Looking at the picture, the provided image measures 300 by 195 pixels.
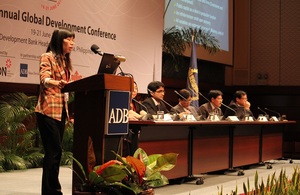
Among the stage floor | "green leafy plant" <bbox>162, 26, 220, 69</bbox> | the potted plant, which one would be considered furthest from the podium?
"green leafy plant" <bbox>162, 26, 220, 69</bbox>

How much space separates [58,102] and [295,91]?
9.29 meters

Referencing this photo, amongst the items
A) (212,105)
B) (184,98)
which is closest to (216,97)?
(212,105)

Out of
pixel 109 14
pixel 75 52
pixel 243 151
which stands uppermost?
pixel 109 14

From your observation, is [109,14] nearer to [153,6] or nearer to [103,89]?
[153,6]

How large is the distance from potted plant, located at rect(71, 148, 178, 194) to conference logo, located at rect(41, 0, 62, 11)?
433 centimetres

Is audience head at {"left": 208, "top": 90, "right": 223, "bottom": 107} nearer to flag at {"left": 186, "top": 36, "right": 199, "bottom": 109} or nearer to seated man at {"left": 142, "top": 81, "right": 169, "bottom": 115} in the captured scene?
flag at {"left": 186, "top": 36, "right": 199, "bottom": 109}

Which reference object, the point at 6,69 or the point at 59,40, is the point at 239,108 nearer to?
the point at 6,69

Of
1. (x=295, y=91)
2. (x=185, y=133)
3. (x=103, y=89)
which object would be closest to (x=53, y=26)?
(x=185, y=133)

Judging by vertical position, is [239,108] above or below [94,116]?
above

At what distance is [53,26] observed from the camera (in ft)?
22.0

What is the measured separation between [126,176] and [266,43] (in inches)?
428

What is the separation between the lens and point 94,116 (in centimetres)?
282

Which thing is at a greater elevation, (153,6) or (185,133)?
(153,6)

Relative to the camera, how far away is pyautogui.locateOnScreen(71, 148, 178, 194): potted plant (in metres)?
2.43
